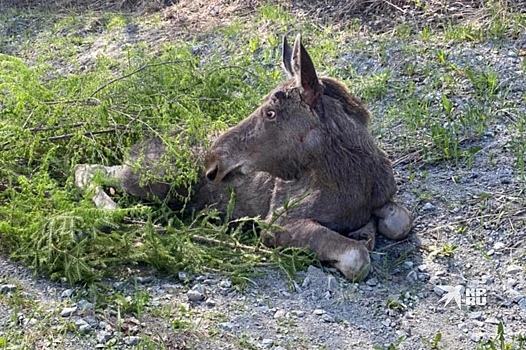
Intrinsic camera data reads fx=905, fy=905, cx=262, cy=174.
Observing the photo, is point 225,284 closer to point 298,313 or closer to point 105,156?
point 298,313

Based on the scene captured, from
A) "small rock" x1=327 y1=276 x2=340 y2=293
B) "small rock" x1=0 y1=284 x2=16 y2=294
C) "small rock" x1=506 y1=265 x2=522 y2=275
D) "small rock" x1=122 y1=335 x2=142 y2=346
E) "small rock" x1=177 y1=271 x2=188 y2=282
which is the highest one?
"small rock" x1=0 y1=284 x2=16 y2=294

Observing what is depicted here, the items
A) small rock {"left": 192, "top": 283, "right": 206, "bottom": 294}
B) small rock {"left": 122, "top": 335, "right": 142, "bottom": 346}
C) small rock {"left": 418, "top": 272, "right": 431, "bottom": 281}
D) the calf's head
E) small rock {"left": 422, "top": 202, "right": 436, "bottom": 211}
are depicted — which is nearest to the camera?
small rock {"left": 122, "top": 335, "right": 142, "bottom": 346}

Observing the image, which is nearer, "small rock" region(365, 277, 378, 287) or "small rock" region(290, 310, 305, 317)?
"small rock" region(290, 310, 305, 317)

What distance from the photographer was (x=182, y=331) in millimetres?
5402

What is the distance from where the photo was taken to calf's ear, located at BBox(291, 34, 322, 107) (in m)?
6.67

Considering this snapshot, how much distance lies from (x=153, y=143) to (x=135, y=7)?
7.09 metres

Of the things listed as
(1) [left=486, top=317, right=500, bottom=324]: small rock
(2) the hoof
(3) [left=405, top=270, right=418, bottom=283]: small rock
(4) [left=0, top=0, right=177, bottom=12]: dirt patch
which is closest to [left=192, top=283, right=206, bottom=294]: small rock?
(2) the hoof

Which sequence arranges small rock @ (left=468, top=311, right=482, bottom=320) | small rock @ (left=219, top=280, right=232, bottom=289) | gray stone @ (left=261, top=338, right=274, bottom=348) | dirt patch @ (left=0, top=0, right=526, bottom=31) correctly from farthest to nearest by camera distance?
dirt patch @ (left=0, top=0, right=526, bottom=31) → small rock @ (left=219, top=280, right=232, bottom=289) → small rock @ (left=468, top=311, right=482, bottom=320) → gray stone @ (left=261, top=338, right=274, bottom=348)

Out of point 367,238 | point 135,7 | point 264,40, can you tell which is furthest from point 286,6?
point 367,238

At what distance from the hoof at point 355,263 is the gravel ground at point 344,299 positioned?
72 millimetres

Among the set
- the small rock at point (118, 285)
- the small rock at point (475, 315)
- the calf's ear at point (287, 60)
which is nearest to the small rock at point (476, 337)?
the small rock at point (475, 315)

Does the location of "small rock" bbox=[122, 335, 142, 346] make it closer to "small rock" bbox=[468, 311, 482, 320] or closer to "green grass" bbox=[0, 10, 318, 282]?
"green grass" bbox=[0, 10, 318, 282]

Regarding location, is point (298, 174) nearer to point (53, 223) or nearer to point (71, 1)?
point (53, 223)

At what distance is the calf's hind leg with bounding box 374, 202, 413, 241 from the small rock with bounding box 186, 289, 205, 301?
5.54ft
